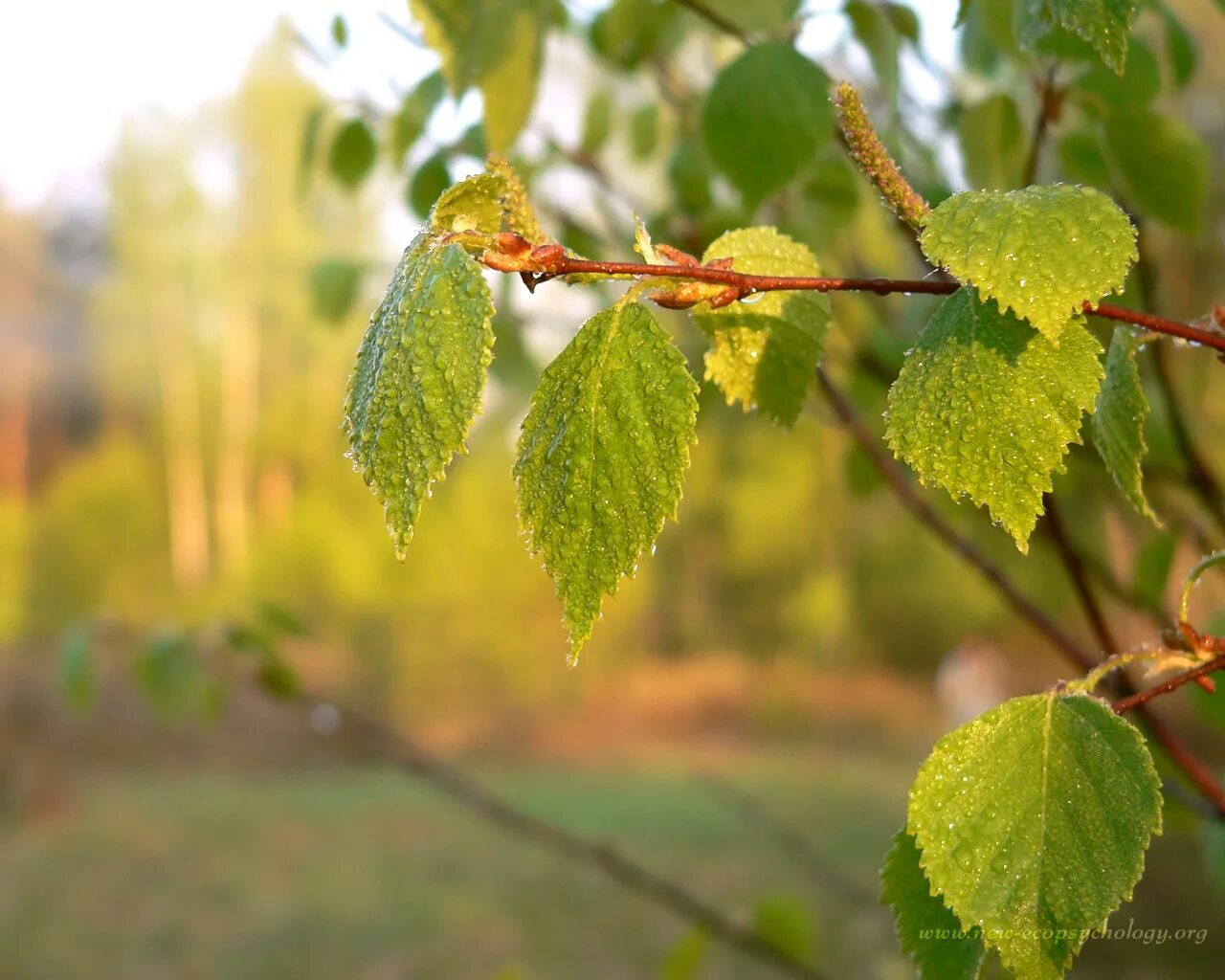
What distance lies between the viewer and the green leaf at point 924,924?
163 millimetres

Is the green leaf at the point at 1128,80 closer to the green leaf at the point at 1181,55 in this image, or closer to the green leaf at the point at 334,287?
the green leaf at the point at 1181,55

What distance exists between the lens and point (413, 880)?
7.52 ft

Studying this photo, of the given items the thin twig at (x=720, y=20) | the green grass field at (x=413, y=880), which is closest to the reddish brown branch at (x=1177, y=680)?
the thin twig at (x=720, y=20)

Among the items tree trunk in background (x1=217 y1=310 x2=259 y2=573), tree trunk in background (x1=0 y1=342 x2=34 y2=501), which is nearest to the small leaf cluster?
tree trunk in background (x1=217 y1=310 x2=259 y2=573)

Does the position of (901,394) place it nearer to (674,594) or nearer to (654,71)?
(654,71)

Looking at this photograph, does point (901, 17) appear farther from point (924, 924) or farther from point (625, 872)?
point (625, 872)

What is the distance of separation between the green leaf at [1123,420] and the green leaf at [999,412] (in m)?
0.02

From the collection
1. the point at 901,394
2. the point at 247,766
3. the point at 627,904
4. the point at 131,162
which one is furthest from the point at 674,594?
the point at 901,394

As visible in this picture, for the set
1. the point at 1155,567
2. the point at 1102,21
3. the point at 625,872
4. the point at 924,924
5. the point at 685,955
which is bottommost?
the point at 685,955

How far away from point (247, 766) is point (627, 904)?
1630mm

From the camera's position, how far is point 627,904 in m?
2.13

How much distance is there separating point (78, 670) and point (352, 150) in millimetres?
448

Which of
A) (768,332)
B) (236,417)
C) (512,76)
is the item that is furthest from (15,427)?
(768,332)

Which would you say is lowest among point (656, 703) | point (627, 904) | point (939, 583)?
point (656, 703)
